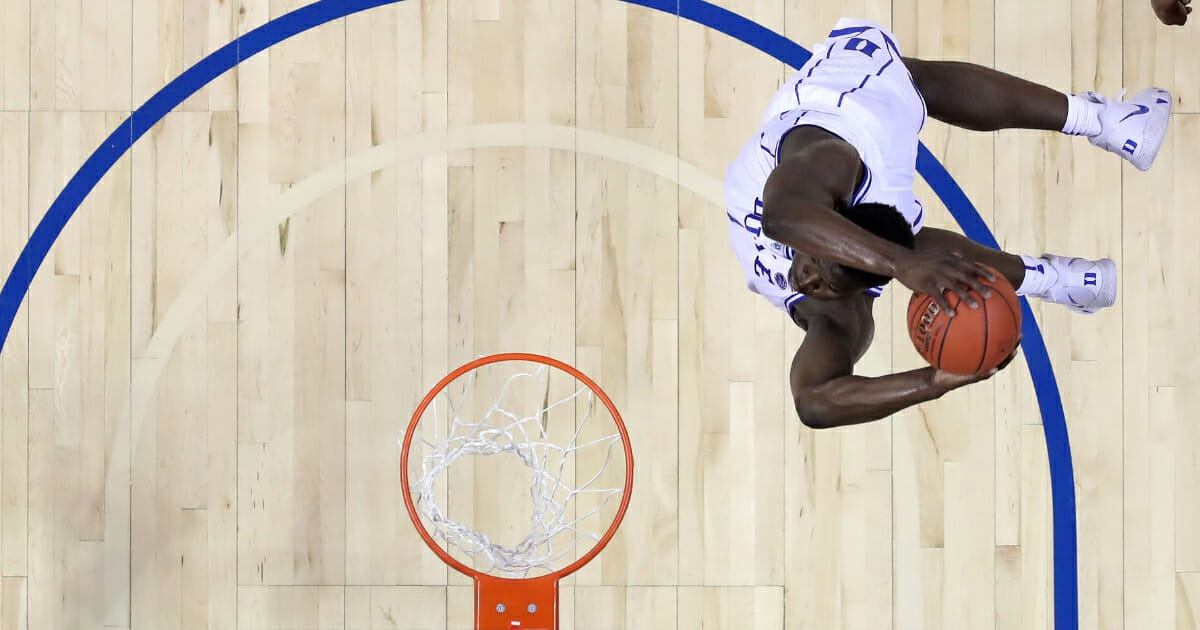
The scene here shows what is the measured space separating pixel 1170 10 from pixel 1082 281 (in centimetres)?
86

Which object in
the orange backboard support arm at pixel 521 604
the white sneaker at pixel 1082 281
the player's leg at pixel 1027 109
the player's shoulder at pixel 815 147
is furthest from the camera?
the white sneaker at pixel 1082 281

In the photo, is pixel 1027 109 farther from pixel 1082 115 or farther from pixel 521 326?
pixel 521 326

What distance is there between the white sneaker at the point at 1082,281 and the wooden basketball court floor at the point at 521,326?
0.57m

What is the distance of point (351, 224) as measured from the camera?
370 cm

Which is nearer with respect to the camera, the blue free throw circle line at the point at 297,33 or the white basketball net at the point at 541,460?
the white basketball net at the point at 541,460

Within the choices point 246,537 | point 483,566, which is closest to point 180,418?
point 246,537

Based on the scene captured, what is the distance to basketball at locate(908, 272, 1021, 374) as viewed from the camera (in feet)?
6.86

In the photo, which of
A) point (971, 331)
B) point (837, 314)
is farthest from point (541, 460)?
point (971, 331)

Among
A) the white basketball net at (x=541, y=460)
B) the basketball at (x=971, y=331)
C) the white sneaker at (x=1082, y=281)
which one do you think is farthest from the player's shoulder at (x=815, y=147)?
the white basketball net at (x=541, y=460)

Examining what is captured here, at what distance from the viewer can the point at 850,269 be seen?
2572 millimetres


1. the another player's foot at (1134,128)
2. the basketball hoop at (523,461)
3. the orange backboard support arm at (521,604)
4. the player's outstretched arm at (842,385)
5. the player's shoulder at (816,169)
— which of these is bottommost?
the orange backboard support arm at (521,604)

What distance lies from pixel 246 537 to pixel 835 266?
90.0 inches

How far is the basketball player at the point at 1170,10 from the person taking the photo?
3.11 metres

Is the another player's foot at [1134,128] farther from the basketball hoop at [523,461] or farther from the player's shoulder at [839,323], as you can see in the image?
the basketball hoop at [523,461]
